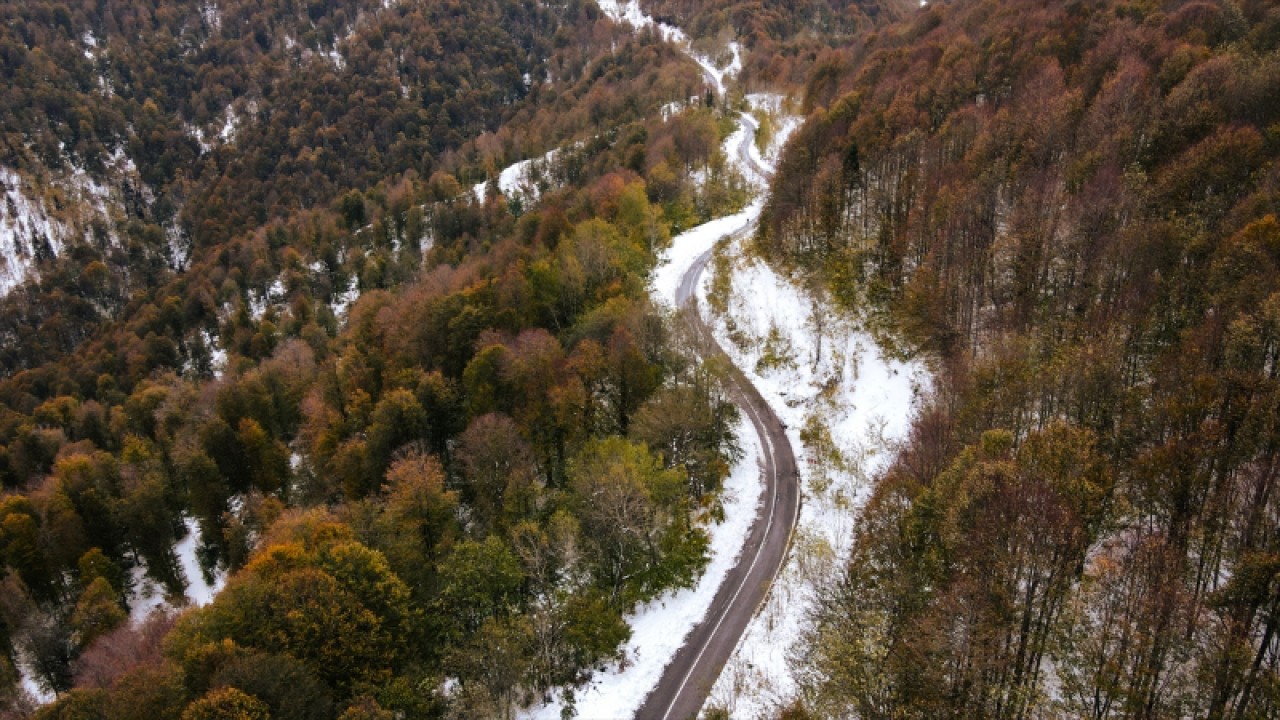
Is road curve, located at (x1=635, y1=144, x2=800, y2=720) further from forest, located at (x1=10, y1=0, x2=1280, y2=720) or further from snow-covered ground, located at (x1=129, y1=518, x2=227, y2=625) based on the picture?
snow-covered ground, located at (x1=129, y1=518, x2=227, y2=625)

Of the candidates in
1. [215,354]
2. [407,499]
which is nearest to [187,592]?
[407,499]

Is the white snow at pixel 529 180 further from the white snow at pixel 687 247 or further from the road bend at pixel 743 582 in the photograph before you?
the road bend at pixel 743 582

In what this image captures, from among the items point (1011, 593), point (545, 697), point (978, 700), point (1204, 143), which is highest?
point (1204, 143)

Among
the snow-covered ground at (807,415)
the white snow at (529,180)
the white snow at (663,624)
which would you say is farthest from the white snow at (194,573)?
the white snow at (529,180)

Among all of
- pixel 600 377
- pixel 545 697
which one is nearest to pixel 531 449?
pixel 600 377

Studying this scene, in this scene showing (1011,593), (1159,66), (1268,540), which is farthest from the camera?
(1159,66)

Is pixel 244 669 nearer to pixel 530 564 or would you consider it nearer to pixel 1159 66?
pixel 530 564
